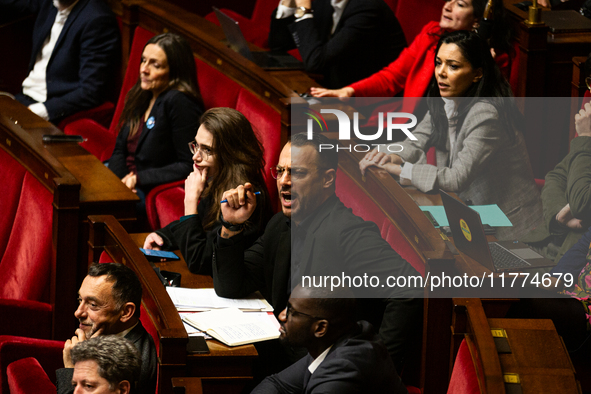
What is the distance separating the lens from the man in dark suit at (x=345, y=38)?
5.90 feet

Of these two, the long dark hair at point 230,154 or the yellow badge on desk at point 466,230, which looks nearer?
the yellow badge on desk at point 466,230

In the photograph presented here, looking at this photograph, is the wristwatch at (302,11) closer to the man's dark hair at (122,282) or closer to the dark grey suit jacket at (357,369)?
the man's dark hair at (122,282)

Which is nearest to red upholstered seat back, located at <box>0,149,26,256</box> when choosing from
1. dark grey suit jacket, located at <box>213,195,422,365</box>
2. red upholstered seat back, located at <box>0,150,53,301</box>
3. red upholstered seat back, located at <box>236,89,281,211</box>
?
red upholstered seat back, located at <box>0,150,53,301</box>

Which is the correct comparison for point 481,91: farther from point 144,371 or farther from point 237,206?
point 144,371

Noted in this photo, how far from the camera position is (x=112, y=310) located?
1.08 metres

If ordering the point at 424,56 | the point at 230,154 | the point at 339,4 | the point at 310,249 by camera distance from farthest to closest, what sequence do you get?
the point at 339,4
the point at 424,56
the point at 230,154
the point at 310,249

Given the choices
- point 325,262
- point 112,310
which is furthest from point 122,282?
point 325,262

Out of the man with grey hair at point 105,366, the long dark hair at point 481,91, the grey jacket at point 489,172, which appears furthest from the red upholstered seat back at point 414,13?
the man with grey hair at point 105,366

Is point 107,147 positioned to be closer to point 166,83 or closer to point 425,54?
point 166,83

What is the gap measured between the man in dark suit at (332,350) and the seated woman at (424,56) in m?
0.73

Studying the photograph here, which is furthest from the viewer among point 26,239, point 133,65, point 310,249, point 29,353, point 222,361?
point 133,65

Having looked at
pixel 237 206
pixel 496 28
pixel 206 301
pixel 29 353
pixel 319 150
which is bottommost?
pixel 29 353

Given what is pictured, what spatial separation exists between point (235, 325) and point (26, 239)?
0.63 m

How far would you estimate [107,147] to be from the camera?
6.65 feet
